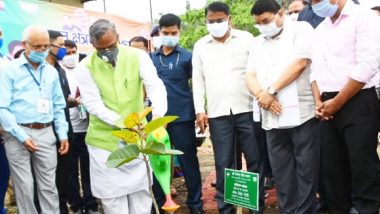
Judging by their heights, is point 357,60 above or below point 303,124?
above

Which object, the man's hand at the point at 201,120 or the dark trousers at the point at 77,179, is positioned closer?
the man's hand at the point at 201,120

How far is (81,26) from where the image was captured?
277 inches

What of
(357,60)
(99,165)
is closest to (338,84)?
(357,60)

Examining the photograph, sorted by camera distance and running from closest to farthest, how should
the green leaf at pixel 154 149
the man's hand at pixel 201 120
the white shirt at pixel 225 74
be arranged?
the green leaf at pixel 154 149 < the white shirt at pixel 225 74 < the man's hand at pixel 201 120

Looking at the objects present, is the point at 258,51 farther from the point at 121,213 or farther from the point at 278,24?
the point at 121,213

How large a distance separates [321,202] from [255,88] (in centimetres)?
131

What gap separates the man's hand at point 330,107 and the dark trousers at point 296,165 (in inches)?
8.4

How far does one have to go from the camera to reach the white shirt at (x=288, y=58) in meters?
2.87

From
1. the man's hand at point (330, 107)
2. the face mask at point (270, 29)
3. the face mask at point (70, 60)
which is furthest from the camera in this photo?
the face mask at point (70, 60)

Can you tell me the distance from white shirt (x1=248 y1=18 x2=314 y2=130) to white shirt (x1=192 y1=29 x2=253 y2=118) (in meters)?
0.39

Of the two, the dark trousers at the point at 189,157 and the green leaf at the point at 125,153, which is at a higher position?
the green leaf at the point at 125,153

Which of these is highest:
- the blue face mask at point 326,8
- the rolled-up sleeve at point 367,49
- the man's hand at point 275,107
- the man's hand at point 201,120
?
the blue face mask at point 326,8

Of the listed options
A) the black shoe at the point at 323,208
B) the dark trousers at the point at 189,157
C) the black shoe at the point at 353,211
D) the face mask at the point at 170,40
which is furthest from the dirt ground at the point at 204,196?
the face mask at the point at 170,40

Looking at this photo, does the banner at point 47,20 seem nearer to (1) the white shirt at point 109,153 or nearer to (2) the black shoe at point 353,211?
(1) the white shirt at point 109,153
